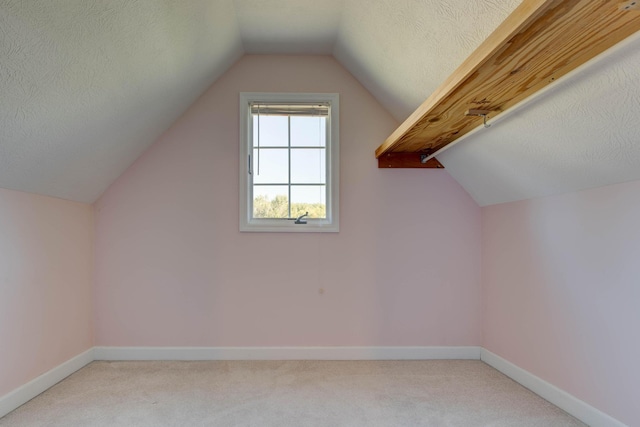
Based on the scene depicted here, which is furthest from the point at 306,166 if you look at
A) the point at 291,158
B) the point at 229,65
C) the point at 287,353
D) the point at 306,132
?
the point at 287,353

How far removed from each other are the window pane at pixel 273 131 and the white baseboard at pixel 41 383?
6.48ft

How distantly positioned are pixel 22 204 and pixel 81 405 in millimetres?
1175

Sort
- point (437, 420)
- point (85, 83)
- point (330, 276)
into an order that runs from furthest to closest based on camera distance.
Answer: point (330, 276) → point (437, 420) → point (85, 83)

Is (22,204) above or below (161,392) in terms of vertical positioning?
above

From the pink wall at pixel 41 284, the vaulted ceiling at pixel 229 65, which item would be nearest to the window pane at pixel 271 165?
the vaulted ceiling at pixel 229 65

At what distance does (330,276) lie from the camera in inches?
119

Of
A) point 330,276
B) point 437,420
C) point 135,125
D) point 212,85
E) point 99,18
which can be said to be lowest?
point 437,420

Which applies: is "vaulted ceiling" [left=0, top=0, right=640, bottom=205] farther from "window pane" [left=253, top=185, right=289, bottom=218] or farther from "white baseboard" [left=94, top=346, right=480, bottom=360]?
"white baseboard" [left=94, top=346, right=480, bottom=360]

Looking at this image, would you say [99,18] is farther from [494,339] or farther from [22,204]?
[494,339]

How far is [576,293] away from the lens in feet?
6.81

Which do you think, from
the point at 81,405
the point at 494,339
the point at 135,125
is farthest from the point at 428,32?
the point at 81,405

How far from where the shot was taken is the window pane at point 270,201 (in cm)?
315

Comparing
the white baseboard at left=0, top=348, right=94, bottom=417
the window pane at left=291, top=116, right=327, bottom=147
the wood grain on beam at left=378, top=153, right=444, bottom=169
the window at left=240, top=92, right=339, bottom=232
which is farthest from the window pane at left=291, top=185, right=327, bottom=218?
the white baseboard at left=0, top=348, right=94, bottom=417

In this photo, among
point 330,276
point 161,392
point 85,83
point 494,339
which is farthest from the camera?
point 330,276
